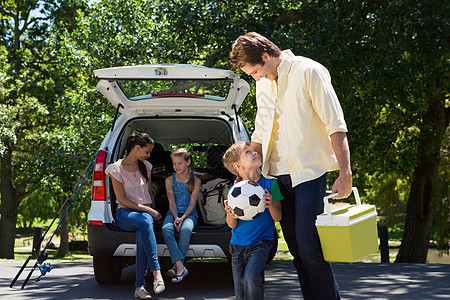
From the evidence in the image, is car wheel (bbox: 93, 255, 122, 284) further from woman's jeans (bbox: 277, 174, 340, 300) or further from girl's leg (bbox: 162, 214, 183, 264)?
woman's jeans (bbox: 277, 174, 340, 300)

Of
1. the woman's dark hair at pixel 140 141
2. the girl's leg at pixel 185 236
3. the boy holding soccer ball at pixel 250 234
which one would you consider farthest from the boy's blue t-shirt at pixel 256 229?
the woman's dark hair at pixel 140 141

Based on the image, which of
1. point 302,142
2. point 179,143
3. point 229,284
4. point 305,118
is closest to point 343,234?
point 302,142

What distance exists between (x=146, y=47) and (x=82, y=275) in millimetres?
5749

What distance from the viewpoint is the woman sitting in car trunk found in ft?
17.9

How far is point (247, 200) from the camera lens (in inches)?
145

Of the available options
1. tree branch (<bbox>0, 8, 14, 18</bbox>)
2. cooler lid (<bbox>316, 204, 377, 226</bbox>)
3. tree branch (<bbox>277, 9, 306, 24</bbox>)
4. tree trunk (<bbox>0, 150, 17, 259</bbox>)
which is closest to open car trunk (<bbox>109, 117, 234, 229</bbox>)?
cooler lid (<bbox>316, 204, 377, 226</bbox>)

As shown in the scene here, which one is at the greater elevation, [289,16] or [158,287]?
[289,16]

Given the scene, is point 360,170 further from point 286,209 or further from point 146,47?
point 286,209

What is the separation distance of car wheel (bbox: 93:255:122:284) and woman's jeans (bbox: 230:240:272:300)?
8.84ft

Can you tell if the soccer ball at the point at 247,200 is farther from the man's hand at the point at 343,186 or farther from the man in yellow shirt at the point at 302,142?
the man's hand at the point at 343,186

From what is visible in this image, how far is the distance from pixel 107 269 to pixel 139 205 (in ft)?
2.99

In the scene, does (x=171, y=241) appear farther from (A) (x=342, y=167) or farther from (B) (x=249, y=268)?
(A) (x=342, y=167)

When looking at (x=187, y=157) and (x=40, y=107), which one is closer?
(x=187, y=157)

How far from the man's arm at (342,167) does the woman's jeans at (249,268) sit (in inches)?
30.8
